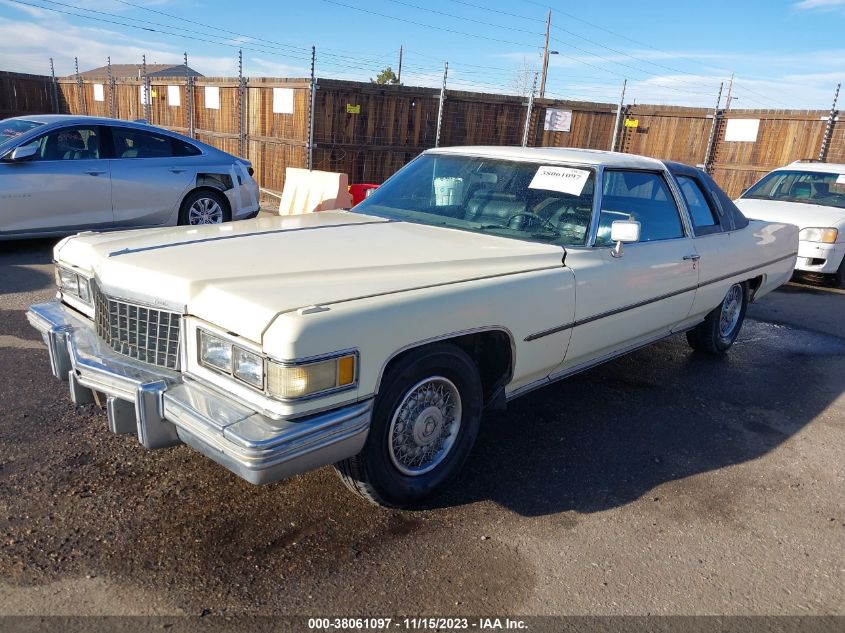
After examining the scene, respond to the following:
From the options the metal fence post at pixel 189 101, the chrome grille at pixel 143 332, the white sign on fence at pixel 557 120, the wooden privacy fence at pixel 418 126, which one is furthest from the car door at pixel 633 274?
the metal fence post at pixel 189 101

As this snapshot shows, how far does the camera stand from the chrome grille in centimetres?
283

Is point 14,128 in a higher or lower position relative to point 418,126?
lower

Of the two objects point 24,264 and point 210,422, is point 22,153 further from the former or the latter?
point 210,422

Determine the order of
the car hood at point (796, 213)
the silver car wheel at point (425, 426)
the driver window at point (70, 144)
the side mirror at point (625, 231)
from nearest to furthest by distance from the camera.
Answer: the silver car wheel at point (425, 426) < the side mirror at point (625, 231) < the driver window at point (70, 144) < the car hood at point (796, 213)

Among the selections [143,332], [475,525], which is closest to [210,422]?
[143,332]

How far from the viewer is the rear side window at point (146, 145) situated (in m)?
8.00

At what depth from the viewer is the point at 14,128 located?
7.79 m

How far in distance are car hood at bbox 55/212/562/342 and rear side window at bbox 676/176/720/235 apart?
1.79m

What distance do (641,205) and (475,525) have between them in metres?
2.53

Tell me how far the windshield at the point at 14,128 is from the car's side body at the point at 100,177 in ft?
0.30

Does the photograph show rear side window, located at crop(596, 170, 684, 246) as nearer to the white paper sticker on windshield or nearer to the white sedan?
the white paper sticker on windshield

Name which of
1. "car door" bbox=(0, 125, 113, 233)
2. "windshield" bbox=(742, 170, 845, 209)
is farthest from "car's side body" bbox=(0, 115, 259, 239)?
"windshield" bbox=(742, 170, 845, 209)

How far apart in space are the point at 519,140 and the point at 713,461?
1215 cm

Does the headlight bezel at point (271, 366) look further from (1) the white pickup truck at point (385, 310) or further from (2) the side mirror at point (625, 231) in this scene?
(2) the side mirror at point (625, 231)
